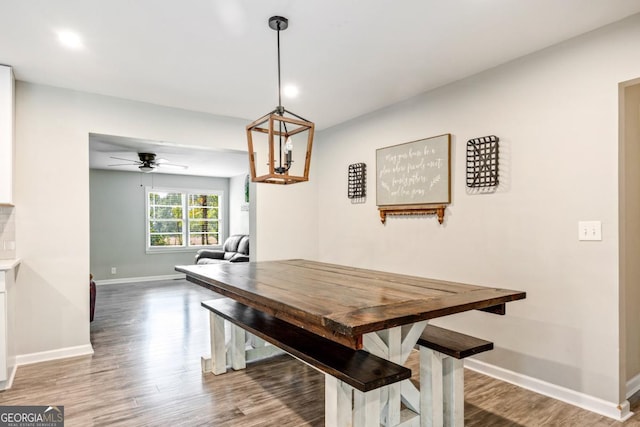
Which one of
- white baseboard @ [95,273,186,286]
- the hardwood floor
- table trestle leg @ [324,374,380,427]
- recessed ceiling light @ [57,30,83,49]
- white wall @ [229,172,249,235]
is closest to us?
table trestle leg @ [324,374,380,427]

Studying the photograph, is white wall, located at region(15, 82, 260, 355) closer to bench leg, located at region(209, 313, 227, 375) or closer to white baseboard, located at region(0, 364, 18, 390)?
white baseboard, located at region(0, 364, 18, 390)

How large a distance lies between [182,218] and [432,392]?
7.16m

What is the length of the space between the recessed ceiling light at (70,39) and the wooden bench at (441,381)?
275 centimetres

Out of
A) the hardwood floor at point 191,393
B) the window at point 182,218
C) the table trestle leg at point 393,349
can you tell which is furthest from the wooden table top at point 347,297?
the window at point 182,218

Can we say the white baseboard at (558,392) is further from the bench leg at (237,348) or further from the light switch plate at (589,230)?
the bench leg at (237,348)

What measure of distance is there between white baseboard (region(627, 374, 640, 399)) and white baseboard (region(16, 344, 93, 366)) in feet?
13.4

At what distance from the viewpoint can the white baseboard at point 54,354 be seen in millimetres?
3043

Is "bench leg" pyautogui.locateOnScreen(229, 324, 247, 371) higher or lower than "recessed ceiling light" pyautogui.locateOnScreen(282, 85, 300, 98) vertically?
lower

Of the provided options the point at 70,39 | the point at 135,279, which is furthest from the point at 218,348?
the point at 135,279

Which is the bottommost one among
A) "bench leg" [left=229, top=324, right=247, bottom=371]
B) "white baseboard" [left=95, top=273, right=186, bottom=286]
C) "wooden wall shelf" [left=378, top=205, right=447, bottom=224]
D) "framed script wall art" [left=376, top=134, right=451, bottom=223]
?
"white baseboard" [left=95, top=273, right=186, bottom=286]

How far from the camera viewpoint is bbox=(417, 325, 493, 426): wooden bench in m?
1.95

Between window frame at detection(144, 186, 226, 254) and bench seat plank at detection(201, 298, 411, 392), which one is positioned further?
window frame at detection(144, 186, 226, 254)

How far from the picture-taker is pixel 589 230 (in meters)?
2.28

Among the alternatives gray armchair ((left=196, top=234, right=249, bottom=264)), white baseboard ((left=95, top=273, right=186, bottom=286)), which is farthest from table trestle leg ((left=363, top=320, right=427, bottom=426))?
white baseboard ((left=95, top=273, right=186, bottom=286))
